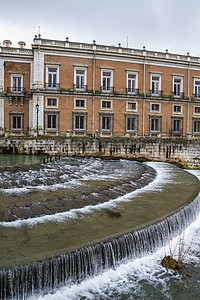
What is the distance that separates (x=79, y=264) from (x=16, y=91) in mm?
27042

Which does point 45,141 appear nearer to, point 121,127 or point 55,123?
point 55,123

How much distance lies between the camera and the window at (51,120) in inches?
1052

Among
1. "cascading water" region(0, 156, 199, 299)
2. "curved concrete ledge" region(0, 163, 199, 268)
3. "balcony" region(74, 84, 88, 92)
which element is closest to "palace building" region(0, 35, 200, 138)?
"balcony" region(74, 84, 88, 92)

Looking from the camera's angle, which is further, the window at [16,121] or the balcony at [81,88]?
the window at [16,121]

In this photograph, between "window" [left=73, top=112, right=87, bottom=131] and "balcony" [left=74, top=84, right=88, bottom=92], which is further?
"balcony" [left=74, top=84, right=88, bottom=92]

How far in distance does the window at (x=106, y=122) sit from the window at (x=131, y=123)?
2139 mm

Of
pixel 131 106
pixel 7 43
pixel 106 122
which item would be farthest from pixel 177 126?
pixel 7 43

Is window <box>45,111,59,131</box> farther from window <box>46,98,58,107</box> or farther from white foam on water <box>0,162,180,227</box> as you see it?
white foam on water <box>0,162,180,227</box>

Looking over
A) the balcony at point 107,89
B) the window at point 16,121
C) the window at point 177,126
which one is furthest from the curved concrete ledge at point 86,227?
the window at point 177,126

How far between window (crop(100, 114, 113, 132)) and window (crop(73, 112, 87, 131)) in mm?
2020

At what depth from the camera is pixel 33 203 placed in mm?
7324

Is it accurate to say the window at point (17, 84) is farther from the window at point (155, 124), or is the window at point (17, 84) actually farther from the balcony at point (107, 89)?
the window at point (155, 124)

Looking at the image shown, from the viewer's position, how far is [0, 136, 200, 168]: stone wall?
20906 mm

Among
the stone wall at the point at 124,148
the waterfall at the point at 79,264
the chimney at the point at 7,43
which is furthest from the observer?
the chimney at the point at 7,43
